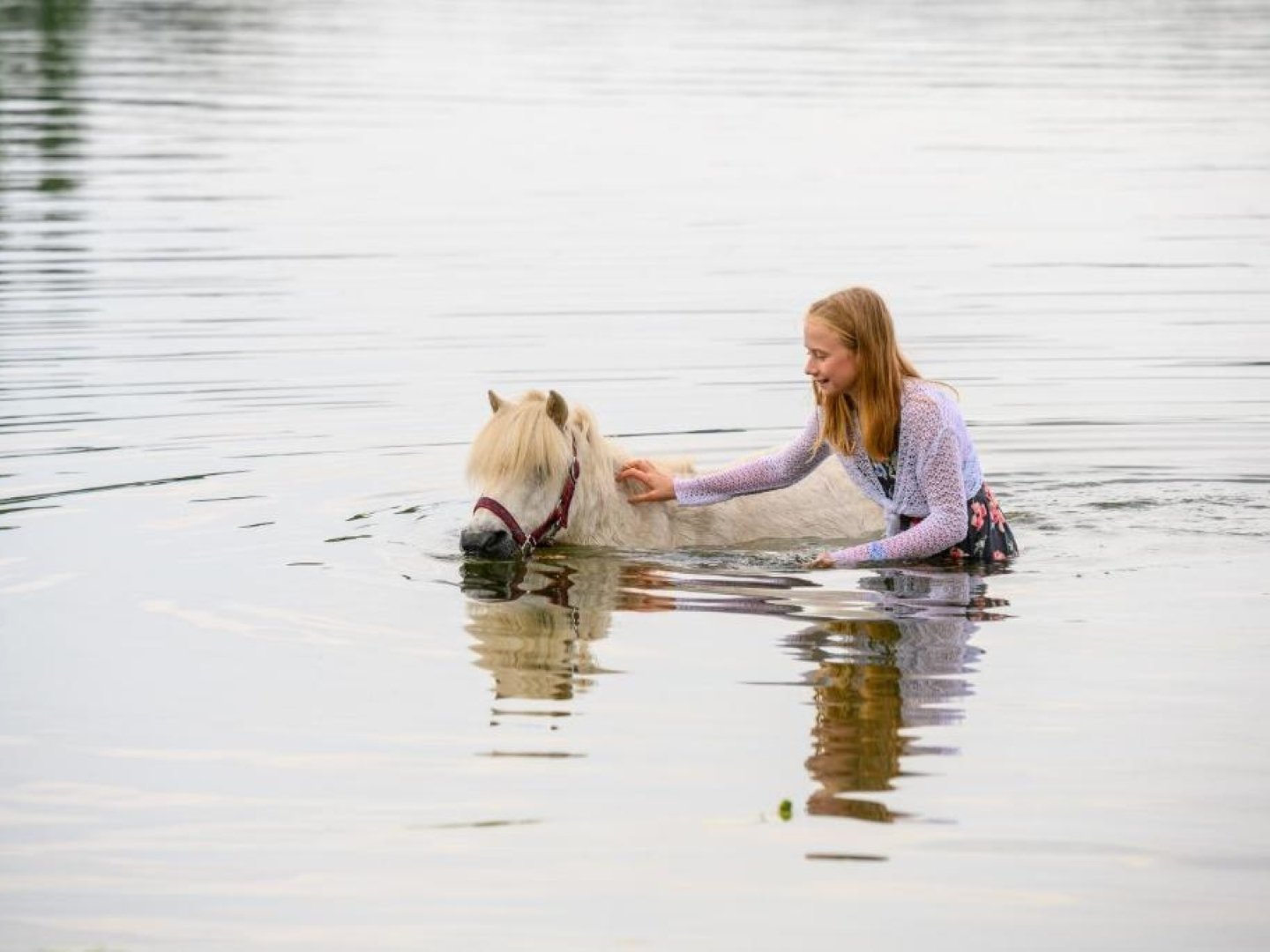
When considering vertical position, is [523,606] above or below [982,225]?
below

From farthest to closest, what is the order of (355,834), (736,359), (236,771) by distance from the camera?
(736,359)
(236,771)
(355,834)

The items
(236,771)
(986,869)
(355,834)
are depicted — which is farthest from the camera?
(236,771)

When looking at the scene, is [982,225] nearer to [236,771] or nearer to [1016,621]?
[1016,621]

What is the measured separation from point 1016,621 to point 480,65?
37.5 meters

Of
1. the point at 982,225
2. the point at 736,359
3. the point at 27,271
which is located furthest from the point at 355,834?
the point at 982,225

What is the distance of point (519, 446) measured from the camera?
10.2 meters

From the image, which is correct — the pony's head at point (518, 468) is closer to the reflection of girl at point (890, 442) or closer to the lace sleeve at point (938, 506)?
the reflection of girl at point (890, 442)

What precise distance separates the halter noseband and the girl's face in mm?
1461

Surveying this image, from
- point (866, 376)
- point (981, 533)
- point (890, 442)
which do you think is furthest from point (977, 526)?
point (866, 376)

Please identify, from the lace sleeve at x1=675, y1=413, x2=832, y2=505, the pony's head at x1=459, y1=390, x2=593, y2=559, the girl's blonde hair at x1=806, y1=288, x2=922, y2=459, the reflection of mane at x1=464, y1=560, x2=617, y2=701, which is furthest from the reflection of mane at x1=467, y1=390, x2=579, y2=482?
the girl's blonde hair at x1=806, y1=288, x2=922, y2=459

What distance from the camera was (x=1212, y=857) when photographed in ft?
21.5

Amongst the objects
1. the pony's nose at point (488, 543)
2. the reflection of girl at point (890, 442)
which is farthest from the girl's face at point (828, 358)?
the pony's nose at point (488, 543)

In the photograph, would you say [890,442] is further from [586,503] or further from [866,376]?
[586,503]

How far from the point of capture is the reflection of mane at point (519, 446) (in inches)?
402
